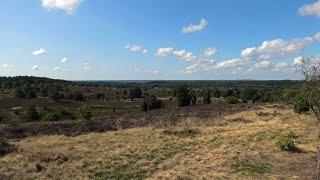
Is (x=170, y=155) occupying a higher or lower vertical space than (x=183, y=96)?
higher

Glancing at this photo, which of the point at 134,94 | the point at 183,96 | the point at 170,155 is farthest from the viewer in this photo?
the point at 134,94

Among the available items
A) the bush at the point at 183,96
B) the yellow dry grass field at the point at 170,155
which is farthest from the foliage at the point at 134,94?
the yellow dry grass field at the point at 170,155

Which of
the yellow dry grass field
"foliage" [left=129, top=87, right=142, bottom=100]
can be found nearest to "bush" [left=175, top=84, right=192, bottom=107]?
"foliage" [left=129, top=87, right=142, bottom=100]

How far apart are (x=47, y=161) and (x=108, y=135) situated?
945cm

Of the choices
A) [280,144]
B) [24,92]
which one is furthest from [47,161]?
[24,92]

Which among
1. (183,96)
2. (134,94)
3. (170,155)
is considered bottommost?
(134,94)

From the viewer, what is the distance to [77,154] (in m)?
21.8

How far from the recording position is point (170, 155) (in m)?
22.3

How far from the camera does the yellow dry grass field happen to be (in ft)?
59.8

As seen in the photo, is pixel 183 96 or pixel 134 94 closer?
pixel 183 96

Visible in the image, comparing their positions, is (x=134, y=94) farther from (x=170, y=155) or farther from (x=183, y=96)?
(x=170, y=155)

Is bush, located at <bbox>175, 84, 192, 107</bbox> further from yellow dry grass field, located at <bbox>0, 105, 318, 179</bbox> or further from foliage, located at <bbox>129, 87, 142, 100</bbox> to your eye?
yellow dry grass field, located at <bbox>0, 105, 318, 179</bbox>

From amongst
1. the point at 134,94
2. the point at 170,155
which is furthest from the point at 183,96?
the point at 170,155

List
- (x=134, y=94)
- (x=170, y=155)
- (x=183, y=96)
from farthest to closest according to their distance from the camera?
(x=134, y=94), (x=183, y=96), (x=170, y=155)
